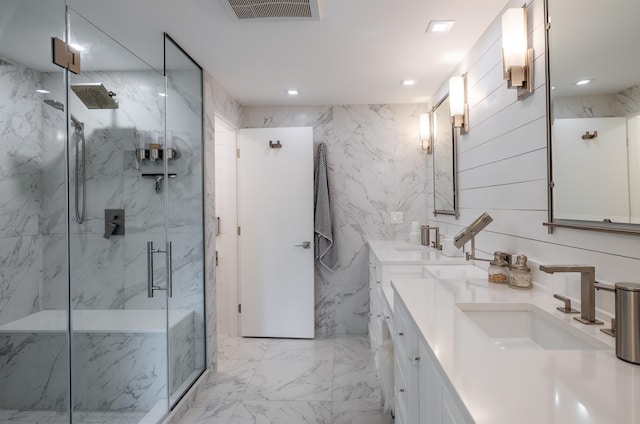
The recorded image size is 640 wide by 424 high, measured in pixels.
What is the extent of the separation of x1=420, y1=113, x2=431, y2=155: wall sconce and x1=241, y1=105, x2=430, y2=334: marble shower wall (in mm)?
159

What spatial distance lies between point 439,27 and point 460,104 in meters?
0.58

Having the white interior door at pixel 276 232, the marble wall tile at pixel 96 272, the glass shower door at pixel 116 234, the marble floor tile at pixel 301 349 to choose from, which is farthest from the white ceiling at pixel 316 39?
the marble floor tile at pixel 301 349

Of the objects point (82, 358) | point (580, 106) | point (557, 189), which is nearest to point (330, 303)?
point (82, 358)

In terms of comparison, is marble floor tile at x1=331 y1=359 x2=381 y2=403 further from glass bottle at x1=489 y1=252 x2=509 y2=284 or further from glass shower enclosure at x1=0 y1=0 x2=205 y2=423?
glass bottle at x1=489 y1=252 x2=509 y2=284

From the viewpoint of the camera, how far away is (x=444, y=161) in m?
2.82

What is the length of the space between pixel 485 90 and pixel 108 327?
8.37 feet

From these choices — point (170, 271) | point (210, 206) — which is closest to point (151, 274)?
point (170, 271)

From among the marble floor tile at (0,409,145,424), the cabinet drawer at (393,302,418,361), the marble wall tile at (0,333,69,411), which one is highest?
the cabinet drawer at (393,302,418,361)

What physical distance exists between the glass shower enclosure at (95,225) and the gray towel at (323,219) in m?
1.19

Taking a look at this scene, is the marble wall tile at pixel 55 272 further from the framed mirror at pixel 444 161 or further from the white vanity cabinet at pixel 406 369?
the framed mirror at pixel 444 161

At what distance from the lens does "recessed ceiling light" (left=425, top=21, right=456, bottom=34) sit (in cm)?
192

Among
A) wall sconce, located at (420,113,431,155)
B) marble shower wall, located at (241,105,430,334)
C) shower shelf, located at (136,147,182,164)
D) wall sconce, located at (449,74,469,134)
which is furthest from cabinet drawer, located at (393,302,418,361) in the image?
wall sconce, located at (420,113,431,155)

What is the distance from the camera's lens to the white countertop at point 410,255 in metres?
2.28

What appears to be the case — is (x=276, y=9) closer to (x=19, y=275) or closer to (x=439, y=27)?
(x=439, y=27)
